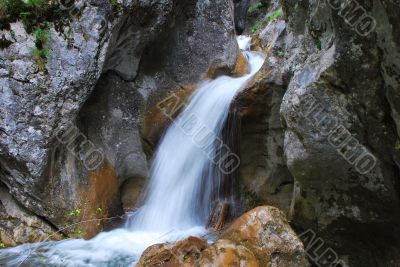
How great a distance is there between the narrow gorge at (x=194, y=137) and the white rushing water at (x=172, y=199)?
0.03 metres

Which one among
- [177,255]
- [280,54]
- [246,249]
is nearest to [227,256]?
[246,249]

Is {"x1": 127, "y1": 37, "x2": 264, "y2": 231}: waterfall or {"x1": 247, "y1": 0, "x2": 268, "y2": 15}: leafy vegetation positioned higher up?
{"x1": 247, "y1": 0, "x2": 268, "y2": 15}: leafy vegetation

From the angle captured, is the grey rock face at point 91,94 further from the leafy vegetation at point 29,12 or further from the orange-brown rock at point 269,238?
the orange-brown rock at point 269,238

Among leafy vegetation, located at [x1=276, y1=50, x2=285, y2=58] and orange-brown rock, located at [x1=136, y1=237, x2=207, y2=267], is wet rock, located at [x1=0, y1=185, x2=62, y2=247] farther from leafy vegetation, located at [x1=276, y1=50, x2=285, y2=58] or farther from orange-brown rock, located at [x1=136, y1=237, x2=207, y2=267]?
leafy vegetation, located at [x1=276, y1=50, x2=285, y2=58]

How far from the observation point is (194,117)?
782 cm

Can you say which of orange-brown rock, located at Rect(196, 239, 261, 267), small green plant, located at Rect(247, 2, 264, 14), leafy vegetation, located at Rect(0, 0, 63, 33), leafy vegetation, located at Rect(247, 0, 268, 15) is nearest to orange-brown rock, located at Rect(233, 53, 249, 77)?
leafy vegetation, located at Rect(0, 0, 63, 33)

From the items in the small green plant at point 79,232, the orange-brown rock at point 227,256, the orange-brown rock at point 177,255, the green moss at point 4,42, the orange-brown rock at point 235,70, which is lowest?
the orange-brown rock at point 227,256

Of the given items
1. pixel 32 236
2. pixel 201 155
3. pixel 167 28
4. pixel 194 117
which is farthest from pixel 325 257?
pixel 167 28

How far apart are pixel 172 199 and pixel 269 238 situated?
3.10 metres

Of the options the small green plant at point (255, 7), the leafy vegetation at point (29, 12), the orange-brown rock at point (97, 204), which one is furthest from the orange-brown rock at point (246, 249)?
the small green plant at point (255, 7)

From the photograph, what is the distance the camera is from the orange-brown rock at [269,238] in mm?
4277

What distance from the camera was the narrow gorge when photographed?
4.20m

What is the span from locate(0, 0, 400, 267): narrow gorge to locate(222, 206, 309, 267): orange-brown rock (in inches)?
0.6

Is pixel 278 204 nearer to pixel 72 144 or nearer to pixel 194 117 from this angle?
pixel 194 117
